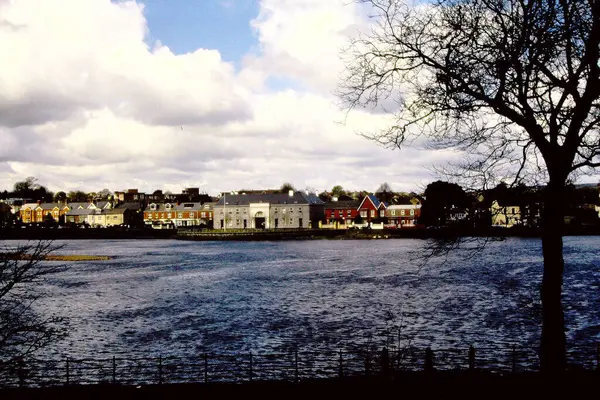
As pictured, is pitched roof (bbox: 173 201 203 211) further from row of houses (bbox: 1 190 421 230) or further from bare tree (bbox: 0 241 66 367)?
bare tree (bbox: 0 241 66 367)

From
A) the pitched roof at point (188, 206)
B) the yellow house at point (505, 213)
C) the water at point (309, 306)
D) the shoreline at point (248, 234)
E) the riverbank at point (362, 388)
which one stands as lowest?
the water at point (309, 306)

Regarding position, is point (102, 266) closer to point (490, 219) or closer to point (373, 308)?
point (373, 308)

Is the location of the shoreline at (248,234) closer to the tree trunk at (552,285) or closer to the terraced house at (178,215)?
the terraced house at (178,215)

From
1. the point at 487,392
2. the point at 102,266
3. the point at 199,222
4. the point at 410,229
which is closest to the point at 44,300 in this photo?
the point at 102,266

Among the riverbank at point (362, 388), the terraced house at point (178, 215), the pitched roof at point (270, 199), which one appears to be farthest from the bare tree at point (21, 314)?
the terraced house at point (178, 215)

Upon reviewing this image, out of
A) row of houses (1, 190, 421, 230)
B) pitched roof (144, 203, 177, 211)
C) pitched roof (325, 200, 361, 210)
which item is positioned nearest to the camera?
row of houses (1, 190, 421, 230)

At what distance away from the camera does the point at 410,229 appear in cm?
14175

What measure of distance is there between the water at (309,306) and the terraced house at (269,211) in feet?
278

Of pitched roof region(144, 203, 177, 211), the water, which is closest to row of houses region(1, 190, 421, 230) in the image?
pitched roof region(144, 203, 177, 211)

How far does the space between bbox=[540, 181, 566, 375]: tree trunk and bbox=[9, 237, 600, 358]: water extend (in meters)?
4.52

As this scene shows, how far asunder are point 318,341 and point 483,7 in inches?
898

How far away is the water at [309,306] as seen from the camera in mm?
30734

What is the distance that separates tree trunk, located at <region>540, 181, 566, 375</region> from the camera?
10.7 meters

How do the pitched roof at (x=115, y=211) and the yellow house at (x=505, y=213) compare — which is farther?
the pitched roof at (x=115, y=211)
